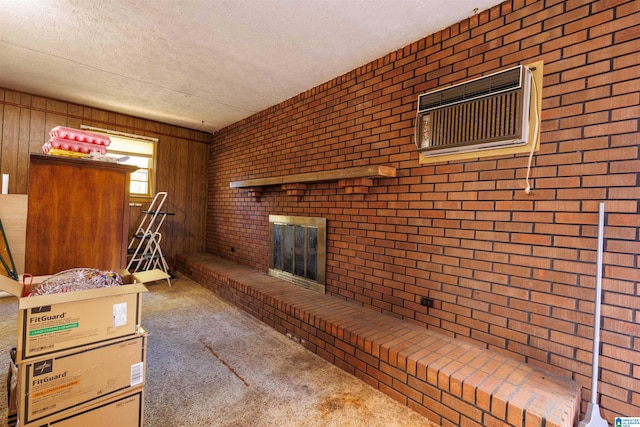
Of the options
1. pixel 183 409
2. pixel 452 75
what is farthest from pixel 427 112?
pixel 183 409

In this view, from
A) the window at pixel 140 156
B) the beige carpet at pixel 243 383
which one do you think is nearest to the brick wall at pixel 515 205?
the beige carpet at pixel 243 383

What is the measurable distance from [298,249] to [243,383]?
5.18ft

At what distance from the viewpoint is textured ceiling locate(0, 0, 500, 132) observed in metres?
2.00

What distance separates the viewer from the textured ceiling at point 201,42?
6.56 feet

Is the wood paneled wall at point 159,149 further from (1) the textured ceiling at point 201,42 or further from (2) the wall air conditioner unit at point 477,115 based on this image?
(2) the wall air conditioner unit at point 477,115

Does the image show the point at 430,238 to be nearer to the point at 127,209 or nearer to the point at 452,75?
the point at 452,75

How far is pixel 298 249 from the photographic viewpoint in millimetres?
3332

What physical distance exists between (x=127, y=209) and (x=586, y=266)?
8.60ft

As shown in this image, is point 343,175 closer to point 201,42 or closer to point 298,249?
point 298,249

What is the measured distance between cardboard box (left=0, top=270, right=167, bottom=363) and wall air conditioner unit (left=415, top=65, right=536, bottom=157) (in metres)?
2.03

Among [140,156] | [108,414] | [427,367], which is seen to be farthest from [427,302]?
[140,156]

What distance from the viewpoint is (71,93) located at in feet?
12.0

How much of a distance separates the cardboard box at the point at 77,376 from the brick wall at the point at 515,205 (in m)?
1.78

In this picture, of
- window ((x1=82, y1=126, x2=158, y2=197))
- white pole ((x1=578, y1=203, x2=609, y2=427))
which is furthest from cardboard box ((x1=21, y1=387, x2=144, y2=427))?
window ((x1=82, y1=126, x2=158, y2=197))
